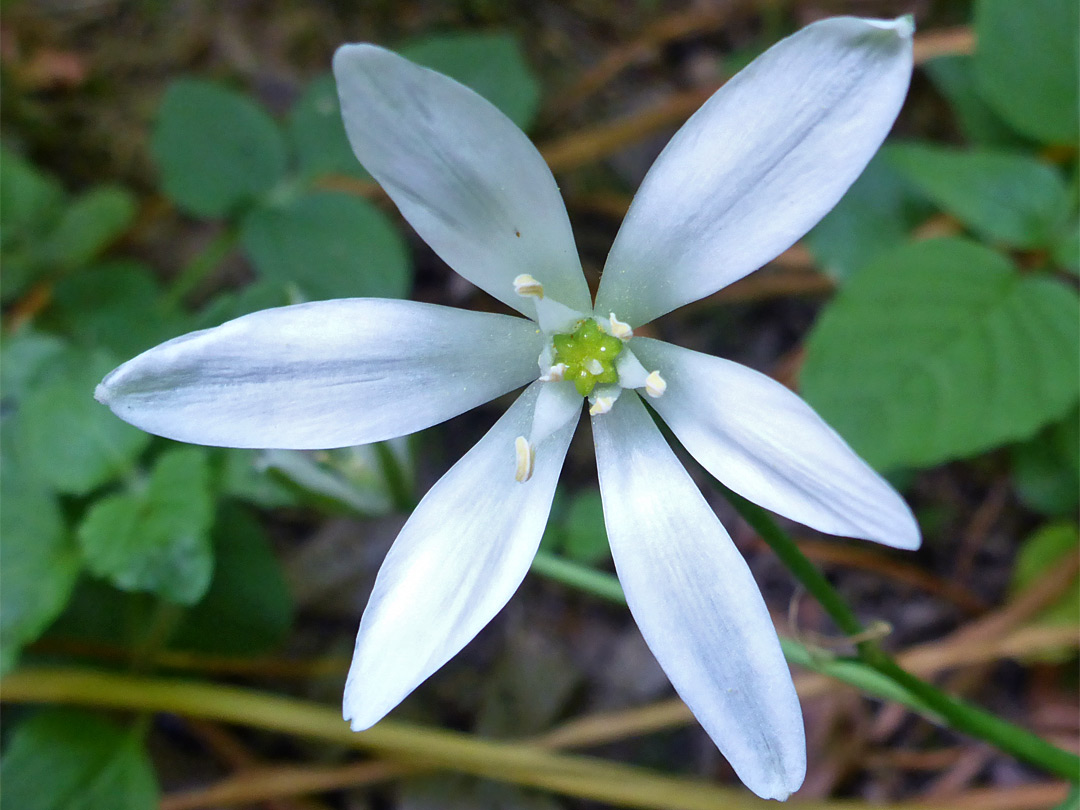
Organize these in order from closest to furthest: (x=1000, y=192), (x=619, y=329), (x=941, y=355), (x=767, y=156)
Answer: (x=767, y=156) < (x=619, y=329) < (x=941, y=355) < (x=1000, y=192)

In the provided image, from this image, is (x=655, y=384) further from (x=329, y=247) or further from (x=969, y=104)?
(x=969, y=104)

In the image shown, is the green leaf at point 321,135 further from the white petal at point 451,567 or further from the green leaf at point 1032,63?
the green leaf at point 1032,63

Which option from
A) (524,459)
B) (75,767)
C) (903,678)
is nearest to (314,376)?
(524,459)

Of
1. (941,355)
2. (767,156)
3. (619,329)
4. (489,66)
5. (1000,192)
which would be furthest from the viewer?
(489,66)

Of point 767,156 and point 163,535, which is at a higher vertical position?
point 767,156

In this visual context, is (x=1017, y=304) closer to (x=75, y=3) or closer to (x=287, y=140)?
(x=287, y=140)

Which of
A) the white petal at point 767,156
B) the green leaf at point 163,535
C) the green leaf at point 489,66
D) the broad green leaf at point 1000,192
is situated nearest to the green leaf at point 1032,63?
the broad green leaf at point 1000,192
